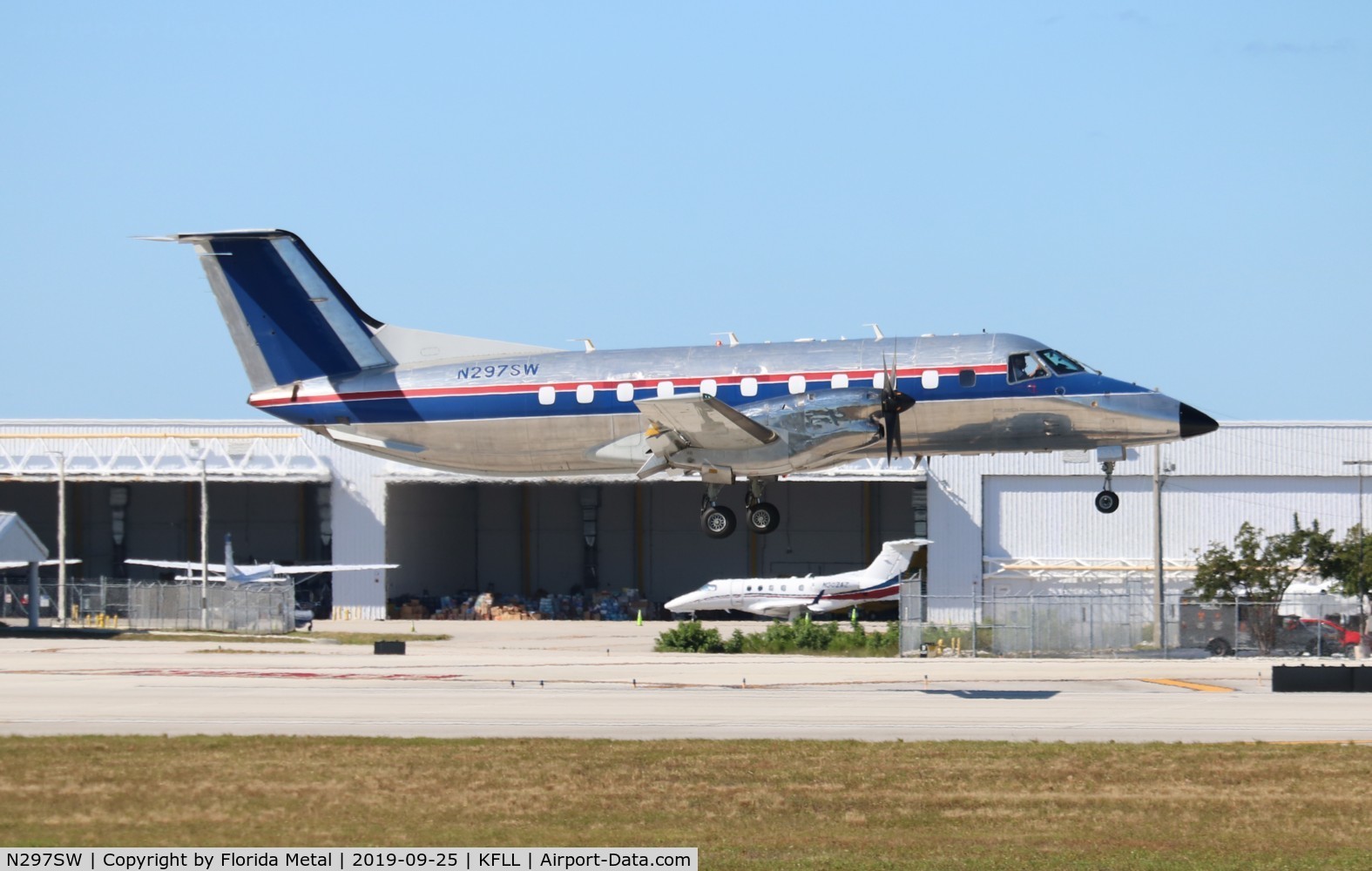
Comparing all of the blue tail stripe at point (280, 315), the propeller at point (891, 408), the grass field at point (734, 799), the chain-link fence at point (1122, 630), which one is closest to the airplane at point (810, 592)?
the chain-link fence at point (1122, 630)

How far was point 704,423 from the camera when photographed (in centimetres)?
3362

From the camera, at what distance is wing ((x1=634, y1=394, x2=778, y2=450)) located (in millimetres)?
33000

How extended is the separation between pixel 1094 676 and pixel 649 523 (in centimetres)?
5395

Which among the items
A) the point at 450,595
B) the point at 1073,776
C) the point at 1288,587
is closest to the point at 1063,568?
the point at 1288,587

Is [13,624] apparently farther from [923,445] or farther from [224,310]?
[923,445]

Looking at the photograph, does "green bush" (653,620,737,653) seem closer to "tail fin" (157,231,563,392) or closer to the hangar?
the hangar

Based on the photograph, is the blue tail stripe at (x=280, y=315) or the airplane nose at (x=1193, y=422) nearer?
the airplane nose at (x=1193, y=422)

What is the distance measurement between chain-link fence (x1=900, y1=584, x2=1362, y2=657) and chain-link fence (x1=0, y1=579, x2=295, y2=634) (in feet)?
90.1

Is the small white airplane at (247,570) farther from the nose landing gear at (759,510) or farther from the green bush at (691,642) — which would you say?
the nose landing gear at (759,510)

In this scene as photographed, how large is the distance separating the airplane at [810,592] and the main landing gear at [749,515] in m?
30.6

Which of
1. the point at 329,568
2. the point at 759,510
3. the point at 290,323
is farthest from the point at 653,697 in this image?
the point at 329,568

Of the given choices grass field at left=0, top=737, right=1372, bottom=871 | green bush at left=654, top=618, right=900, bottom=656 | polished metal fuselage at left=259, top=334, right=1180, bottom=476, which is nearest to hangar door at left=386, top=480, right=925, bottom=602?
green bush at left=654, top=618, right=900, bottom=656

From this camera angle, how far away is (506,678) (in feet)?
128

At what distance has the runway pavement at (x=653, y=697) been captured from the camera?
27.8m
